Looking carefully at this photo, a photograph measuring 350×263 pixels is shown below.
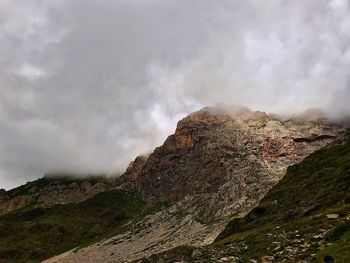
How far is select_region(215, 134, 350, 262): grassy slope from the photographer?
53466 mm

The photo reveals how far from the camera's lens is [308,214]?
10506 cm

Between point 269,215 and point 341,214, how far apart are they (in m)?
65.6

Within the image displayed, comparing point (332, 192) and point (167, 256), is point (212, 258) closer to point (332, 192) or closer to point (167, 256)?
point (167, 256)

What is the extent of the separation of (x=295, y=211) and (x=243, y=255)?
61.0 m

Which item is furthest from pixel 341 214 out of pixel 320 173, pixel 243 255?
pixel 320 173

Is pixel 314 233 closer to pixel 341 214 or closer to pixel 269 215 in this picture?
pixel 341 214

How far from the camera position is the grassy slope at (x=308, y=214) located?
53.5 metres

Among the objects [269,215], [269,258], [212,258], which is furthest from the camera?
[269,215]

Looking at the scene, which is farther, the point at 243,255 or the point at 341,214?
the point at 341,214

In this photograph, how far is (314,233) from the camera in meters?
59.1

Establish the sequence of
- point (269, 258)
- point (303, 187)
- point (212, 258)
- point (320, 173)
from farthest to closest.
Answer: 1. point (320, 173)
2. point (303, 187)
3. point (212, 258)
4. point (269, 258)

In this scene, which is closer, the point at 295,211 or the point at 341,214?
the point at 341,214

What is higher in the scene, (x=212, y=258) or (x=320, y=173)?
(x=320, y=173)

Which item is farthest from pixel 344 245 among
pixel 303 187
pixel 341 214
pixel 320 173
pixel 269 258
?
pixel 320 173
